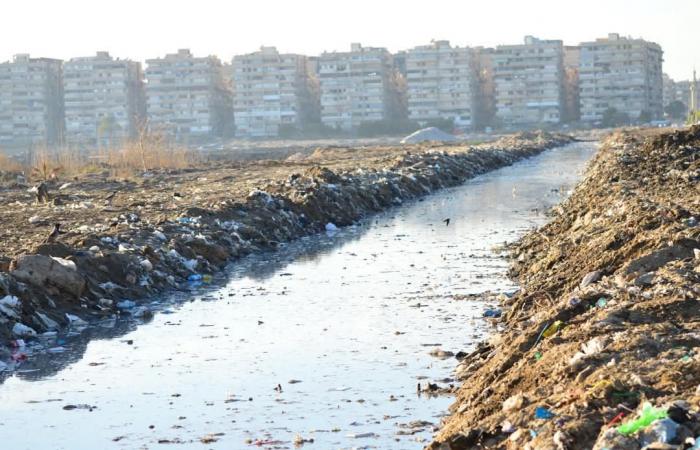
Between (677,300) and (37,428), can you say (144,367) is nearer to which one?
(37,428)

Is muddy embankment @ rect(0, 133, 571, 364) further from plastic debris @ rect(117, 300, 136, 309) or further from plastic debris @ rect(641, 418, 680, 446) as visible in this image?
plastic debris @ rect(641, 418, 680, 446)

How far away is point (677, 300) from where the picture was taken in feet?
25.9

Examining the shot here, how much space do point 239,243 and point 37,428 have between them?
1024cm

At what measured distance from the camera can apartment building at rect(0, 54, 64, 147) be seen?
151 m

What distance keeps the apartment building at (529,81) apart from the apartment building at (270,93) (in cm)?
2477

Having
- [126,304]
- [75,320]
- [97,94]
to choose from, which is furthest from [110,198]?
[97,94]

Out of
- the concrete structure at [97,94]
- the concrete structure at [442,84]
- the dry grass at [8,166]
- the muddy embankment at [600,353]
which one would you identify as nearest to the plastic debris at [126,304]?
the muddy embankment at [600,353]

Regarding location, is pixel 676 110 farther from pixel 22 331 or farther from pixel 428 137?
pixel 22 331

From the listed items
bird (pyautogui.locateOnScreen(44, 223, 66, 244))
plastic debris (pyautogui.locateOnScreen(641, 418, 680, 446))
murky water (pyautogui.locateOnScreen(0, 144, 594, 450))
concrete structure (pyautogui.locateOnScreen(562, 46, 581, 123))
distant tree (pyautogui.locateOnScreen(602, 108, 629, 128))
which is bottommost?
murky water (pyautogui.locateOnScreen(0, 144, 594, 450))

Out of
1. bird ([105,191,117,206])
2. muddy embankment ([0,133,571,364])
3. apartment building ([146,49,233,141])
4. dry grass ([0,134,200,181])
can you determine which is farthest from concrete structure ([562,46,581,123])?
bird ([105,191,117,206])

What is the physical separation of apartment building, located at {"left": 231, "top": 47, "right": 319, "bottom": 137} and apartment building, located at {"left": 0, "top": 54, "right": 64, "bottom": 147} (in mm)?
23159

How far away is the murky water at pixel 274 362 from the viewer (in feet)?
25.6

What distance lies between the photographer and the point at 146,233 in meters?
16.8

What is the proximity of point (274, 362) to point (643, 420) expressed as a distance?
493cm
